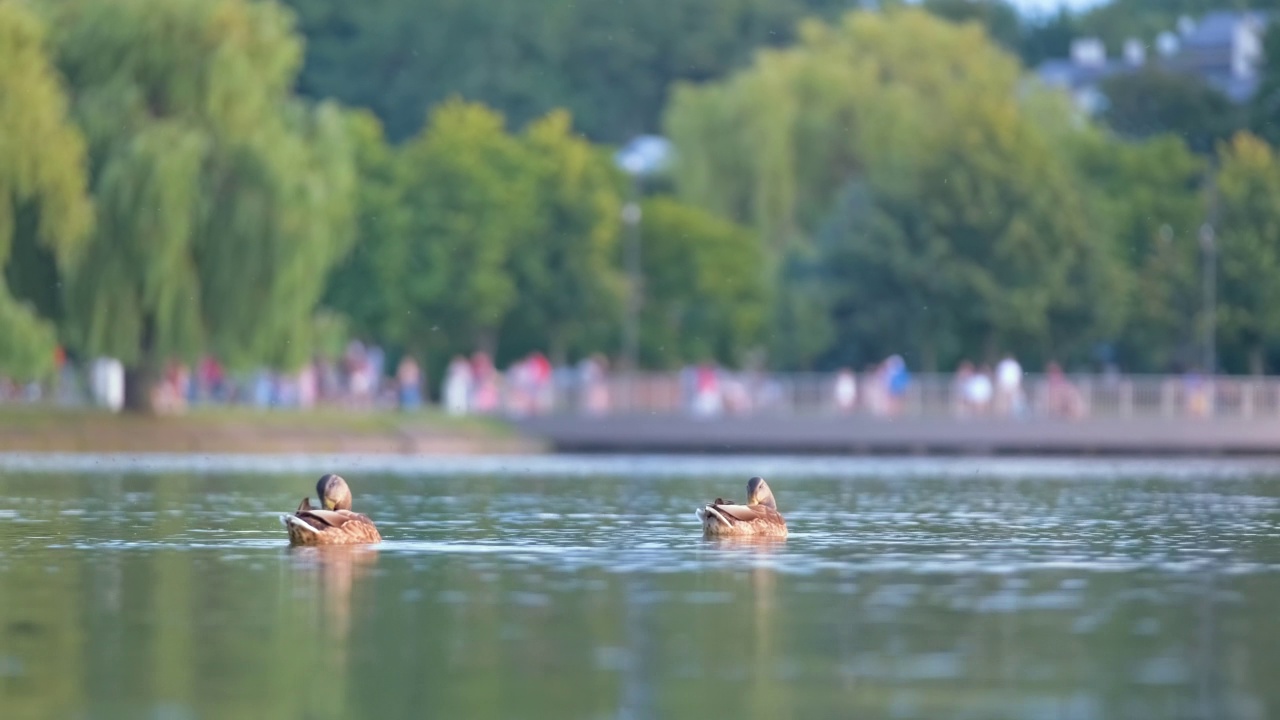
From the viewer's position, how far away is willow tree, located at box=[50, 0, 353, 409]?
57.7 m

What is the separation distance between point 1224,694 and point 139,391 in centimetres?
4611

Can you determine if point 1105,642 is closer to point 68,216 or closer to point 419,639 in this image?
point 419,639

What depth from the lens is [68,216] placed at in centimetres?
5628

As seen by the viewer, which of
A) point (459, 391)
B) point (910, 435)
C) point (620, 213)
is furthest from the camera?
point (620, 213)

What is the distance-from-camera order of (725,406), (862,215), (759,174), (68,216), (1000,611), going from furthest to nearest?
(759,174), (862,215), (725,406), (68,216), (1000,611)

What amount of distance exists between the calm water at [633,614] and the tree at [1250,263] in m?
49.9

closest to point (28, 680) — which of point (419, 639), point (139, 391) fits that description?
point (419, 639)

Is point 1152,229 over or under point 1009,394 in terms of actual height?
over

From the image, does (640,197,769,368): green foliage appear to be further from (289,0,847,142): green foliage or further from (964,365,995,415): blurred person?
(289,0,847,142): green foliage

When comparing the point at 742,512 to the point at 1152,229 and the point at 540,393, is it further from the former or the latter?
the point at 1152,229

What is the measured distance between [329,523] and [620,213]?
62.6 meters

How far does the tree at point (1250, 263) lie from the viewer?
8712 cm

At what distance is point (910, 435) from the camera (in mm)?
71875

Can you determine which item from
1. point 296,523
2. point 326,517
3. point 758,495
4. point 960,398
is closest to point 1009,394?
point 960,398
